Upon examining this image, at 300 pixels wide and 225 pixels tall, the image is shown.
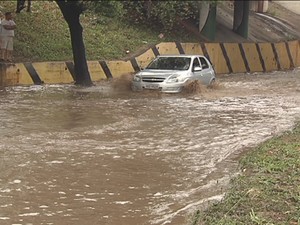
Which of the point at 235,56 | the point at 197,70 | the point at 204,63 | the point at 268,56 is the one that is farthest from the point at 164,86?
the point at 268,56

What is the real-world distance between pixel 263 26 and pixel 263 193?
3288 cm

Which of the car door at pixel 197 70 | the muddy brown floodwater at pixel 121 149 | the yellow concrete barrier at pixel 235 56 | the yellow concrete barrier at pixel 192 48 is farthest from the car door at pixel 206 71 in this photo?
the yellow concrete barrier at pixel 235 56

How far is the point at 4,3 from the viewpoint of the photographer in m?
24.6

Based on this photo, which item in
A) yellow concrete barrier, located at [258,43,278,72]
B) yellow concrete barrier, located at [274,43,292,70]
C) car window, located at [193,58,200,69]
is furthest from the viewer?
yellow concrete barrier, located at [274,43,292,70]

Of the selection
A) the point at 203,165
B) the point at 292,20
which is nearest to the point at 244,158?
the point at 203,165

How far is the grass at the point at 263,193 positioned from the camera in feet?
17.8

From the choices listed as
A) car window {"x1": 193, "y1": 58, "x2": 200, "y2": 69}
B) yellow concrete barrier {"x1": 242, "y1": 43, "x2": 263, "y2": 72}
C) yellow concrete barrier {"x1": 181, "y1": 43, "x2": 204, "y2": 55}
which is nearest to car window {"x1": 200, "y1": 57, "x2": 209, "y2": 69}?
car window {"x1": 193, "y1": 58, "x2": 200, "y2": 69}

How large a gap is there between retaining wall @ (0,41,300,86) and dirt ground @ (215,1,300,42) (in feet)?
8.23

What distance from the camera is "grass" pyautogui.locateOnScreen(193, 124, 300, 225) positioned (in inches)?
213

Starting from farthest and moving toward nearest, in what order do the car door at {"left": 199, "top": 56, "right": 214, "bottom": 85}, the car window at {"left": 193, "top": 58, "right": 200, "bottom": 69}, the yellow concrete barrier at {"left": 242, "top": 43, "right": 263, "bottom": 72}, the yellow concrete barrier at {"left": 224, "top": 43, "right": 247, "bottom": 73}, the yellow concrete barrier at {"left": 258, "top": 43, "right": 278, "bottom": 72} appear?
the yellow concrete barrier at {"left": 258, "top": 43, "right": 278, "bottom": 72}, the yellow concrete barrier at {"left": 242, "top": 43, "right": 263, "bottom": 72}, the yellow concrete barrier at {"left": 224, "top": 43, "right": 247, "bottom": 73}, the car door at {"left": 199, "top": 56, "right": 214, "bottom": 85}, the car window at {"left": 193, "top": 58, "right": 200, "bottom": 69}

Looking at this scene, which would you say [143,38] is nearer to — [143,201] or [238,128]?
[238,128]

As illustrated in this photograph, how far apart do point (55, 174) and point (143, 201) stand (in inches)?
66.5

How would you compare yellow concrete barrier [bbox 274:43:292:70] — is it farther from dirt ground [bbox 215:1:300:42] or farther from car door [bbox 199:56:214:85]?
car door [bbox 199:56:214:85]

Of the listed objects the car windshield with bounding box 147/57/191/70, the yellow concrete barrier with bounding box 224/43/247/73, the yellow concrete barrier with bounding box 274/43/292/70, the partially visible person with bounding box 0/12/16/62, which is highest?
the partially visible person with bounding box 0/12/16/62
